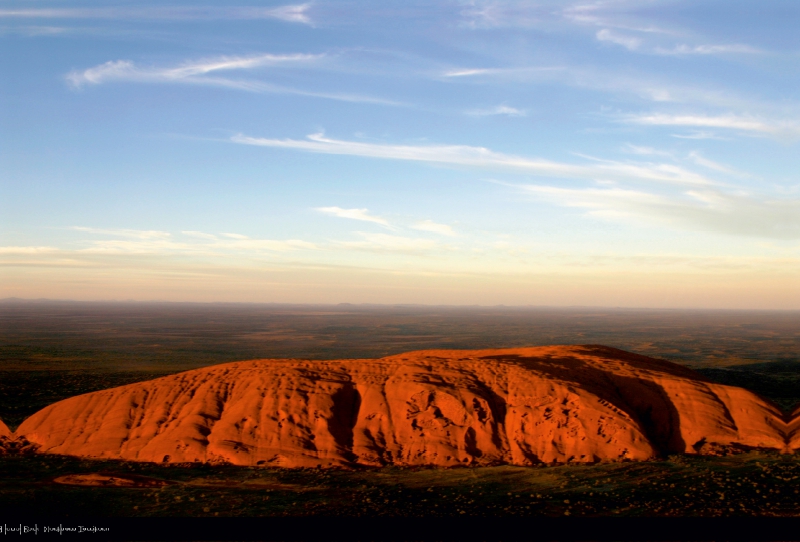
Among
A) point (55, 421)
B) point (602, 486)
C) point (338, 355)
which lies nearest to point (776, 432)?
point (602, 486)

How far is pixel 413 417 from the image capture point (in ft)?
79.3

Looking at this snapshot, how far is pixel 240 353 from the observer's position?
82625mm

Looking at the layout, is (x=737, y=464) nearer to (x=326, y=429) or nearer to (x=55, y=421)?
(x=326, y=429)

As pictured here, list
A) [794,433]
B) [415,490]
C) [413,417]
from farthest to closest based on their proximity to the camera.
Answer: [413,417]
[794,433]
[415,490]

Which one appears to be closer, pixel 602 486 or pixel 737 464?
pixel 602 486

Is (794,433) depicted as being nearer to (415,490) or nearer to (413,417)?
(413,417)

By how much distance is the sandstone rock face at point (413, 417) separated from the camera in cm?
2309

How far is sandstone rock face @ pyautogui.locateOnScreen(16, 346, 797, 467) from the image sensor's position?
75.8 ft

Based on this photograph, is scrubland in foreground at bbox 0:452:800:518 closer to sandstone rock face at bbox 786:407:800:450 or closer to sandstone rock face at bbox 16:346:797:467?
sandstone rock face at bbox 16:346:797:467

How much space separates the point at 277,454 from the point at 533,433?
410 inches

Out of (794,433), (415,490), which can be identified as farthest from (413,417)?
(794,433)

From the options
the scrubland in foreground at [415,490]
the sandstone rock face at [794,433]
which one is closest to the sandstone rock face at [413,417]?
the sandstone rock face at [794,433]

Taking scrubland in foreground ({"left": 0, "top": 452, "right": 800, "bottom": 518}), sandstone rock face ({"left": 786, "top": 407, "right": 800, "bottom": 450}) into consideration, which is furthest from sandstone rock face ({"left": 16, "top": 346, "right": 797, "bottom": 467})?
scrubland in foreground ({"left": 0, "top": 452, "right": 800, "bottom": 518})

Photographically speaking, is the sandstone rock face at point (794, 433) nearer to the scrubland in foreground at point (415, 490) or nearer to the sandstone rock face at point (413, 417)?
the sandstone rock face at point (413, 417)
